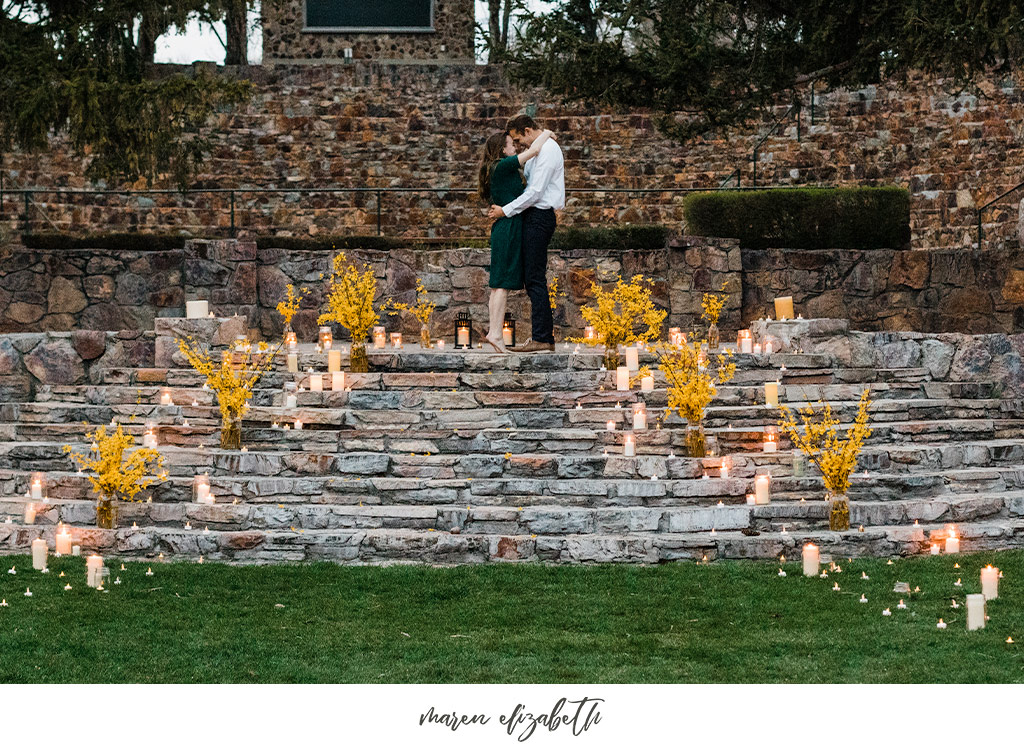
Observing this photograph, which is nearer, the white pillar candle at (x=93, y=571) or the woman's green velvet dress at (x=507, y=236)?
the white pillar candle at (x=93, y=571)

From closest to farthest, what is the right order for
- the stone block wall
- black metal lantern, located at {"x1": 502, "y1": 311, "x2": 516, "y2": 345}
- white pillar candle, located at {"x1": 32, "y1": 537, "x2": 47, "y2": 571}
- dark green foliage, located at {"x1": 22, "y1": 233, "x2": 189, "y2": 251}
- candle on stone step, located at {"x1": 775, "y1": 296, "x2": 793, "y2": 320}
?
white pillar candle, located at {"x1": 32, "y1": 537, "x2": 47, "y2": 571}
black metal lantern, located at {"x1": 502, "y1": 311, "x2": 516, "y2": 345}
candle on stone step, located at {"x1": 775, "y1": 296, "x2": 793, "y2": 320}
dark green foliage, located at {"x1": 22, "y1": 233, "x2": 189, "y2": 251}
the stone block wall

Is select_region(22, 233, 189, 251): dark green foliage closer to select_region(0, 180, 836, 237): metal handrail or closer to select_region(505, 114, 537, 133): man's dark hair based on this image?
select_region(0, 180, 836, 237): metal handrail

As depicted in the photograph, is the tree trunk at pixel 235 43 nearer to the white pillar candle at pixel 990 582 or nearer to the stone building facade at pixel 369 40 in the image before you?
the stone building facade at pixel 369 40

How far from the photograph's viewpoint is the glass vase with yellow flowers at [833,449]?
891 centimetres

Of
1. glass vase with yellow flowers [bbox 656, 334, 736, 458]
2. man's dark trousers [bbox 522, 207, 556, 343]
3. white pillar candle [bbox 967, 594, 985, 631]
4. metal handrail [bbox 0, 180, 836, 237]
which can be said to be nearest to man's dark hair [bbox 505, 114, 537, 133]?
man's dark trousers [bbox 522, 207, 556, 343]

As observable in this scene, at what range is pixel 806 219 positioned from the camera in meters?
15.0

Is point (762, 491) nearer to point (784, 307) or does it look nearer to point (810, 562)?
point (810, 562)

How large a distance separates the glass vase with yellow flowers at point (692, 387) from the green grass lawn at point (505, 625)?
1.42m

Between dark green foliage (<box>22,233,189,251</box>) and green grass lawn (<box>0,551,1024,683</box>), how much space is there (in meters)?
7.41

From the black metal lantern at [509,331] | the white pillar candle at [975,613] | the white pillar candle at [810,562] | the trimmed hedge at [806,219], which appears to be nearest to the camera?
the white pillar candle at [975,613]

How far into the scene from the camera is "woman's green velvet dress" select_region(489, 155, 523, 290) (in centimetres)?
1089

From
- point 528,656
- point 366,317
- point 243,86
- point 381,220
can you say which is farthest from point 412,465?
point 381,220

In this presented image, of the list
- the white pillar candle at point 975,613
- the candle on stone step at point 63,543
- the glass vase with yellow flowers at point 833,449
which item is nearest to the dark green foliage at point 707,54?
the glass vase with yellow flowers at point 833,449

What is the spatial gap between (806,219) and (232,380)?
291 inches
